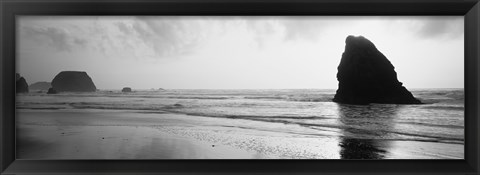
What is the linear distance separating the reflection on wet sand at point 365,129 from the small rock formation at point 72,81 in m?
2.09

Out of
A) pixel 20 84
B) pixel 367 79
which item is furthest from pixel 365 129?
pixel 20 84

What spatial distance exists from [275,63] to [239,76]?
36 cm

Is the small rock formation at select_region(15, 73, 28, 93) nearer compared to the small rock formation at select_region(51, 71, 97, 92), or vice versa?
the small rock formation at select_region(15, 73, 28, 93)

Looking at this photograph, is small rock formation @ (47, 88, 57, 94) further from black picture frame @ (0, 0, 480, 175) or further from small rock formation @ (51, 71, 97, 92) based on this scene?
black picture frame @ (0, 0, 480, 175)

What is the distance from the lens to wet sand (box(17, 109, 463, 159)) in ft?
6.15

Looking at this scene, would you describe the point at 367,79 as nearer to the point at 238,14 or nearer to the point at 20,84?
the point at 238,14

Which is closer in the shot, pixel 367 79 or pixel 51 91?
pixel 51 91

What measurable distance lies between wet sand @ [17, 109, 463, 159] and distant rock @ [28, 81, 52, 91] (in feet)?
0.57

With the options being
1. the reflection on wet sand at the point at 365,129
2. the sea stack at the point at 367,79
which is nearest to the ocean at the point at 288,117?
the reflection on wet sand at the point at 365,129

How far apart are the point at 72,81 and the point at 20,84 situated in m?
0.43

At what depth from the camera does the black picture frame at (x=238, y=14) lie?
154cm

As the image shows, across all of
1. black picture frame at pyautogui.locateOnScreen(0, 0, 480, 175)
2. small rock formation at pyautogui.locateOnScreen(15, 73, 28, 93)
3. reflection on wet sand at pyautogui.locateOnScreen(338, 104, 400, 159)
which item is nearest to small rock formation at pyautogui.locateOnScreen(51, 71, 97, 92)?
small rock formation at pyautogui.locateOnScreen(15, 73, 28, 93)

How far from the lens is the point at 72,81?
7.10 ft

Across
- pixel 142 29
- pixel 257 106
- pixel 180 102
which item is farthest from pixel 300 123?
pixel 142 29
